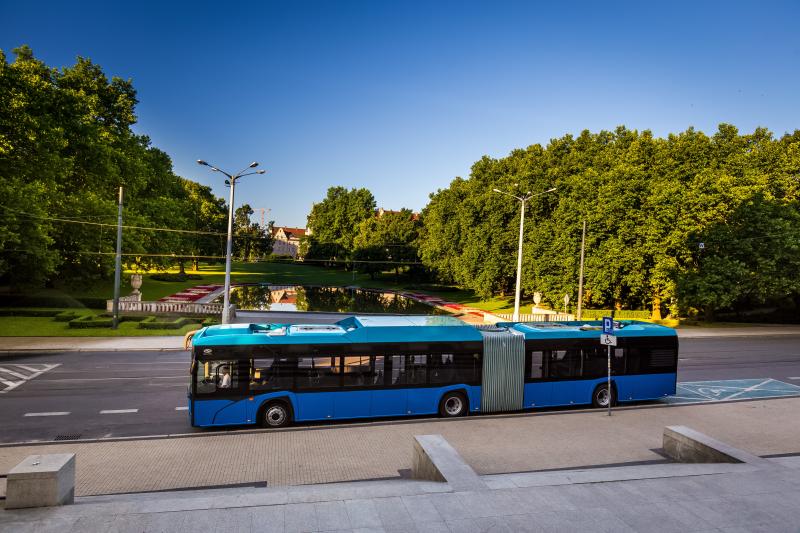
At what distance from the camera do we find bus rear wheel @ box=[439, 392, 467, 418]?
15578 millimetres

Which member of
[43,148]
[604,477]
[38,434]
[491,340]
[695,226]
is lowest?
[38,434]

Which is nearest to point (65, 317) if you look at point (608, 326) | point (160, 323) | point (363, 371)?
point (160, 323)

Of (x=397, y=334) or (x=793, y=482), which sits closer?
(x=793, y=482)

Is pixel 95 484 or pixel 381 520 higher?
pixel 381 520

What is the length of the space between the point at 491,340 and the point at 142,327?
24916 mm

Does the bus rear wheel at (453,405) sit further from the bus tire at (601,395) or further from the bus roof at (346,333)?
the bus tire at (601,395)

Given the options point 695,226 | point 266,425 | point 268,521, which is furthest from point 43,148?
point 695,226

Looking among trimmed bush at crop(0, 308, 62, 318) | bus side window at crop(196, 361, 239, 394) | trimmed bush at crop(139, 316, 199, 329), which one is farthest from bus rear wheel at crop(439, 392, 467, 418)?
trimmed bush at crop(0, 308, 62, 318)

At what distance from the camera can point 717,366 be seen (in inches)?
981

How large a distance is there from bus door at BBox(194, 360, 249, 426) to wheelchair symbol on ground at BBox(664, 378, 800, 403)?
14911 millimetres

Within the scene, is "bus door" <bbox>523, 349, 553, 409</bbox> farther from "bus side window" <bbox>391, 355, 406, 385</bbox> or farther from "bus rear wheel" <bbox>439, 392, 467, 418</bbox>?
"bus side window" <bbox>391, 355, 406, 385</bbox>

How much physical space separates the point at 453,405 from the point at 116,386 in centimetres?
1259

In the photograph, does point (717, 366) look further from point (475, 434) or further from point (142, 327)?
point (142, 327)

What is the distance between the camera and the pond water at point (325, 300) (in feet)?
173
